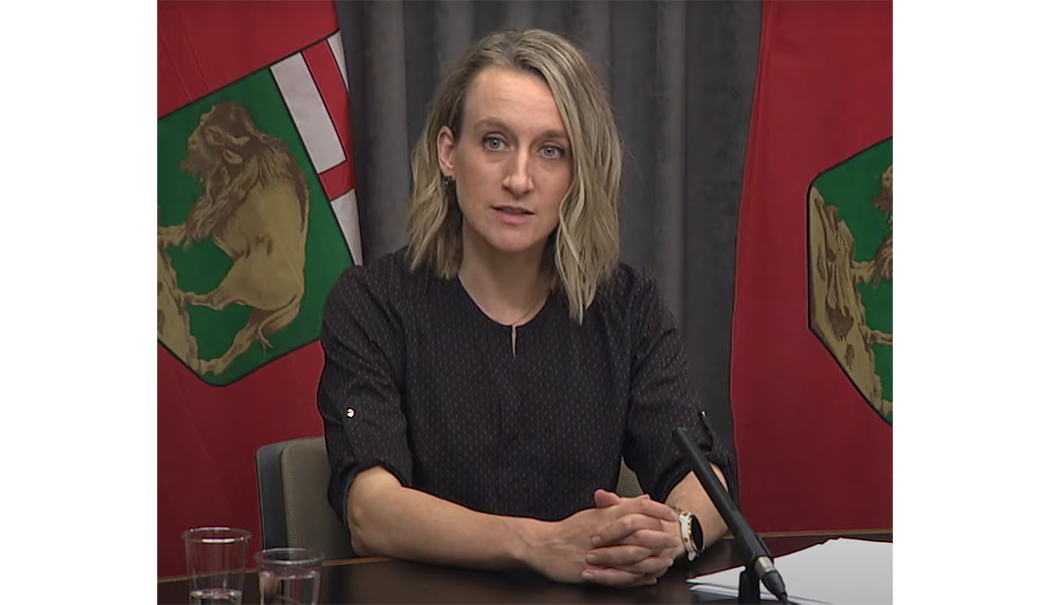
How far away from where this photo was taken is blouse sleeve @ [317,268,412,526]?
5.31ft

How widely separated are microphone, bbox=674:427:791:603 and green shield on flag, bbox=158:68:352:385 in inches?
46.8

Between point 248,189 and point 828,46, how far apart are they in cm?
124

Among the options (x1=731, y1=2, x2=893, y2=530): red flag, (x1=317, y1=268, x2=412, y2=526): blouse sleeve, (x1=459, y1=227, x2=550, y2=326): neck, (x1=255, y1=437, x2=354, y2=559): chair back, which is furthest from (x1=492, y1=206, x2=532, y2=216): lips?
(x1=731, y1=2, x2=893, y2=530): red flag

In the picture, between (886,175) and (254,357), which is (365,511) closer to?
(254,357)

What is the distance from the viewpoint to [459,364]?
5.92ft

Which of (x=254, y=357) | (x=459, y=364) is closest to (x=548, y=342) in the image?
(x=459, y=364)

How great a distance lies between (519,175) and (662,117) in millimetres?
890

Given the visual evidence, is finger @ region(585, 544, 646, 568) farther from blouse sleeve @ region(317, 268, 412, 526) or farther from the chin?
the chin

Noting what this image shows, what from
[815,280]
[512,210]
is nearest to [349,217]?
[512,210]

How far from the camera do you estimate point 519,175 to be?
1743 mm

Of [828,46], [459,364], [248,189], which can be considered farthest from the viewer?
[828,46]

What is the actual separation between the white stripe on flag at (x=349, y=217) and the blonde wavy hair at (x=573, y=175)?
1.58 feet

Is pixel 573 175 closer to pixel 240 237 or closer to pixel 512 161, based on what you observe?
pixel 512 161

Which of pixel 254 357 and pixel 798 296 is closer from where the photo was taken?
pixel 254 357
